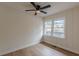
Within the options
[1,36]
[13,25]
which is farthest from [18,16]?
[1,36]

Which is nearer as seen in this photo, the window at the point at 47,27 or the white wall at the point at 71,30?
the white wall at the point at 71,30

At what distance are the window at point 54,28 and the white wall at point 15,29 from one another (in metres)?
0.96

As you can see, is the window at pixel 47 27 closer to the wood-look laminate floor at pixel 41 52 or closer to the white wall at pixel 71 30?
the white wall at pixel 71 30

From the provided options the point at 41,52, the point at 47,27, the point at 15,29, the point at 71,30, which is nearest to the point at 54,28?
the point at 47,27

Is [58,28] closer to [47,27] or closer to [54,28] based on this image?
[54,28]

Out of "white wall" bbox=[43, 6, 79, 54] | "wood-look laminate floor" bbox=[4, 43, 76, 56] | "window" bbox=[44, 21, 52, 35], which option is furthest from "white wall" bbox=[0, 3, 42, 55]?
"white wall" bbox=[43, 6, 79, 54]

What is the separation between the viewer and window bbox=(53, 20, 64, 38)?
4.97m

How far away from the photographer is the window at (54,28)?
506 centimetres

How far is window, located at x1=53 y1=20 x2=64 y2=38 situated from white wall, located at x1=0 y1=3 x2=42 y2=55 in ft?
4.60

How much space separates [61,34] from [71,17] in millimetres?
1287

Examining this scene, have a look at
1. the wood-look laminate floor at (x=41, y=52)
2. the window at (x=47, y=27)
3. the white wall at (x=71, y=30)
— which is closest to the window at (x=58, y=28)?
the white wall at (x=71, y=30)

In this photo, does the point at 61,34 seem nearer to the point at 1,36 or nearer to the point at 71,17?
the point at 71,17

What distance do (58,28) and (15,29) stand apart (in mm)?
2689

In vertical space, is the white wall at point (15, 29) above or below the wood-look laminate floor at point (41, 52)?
above
